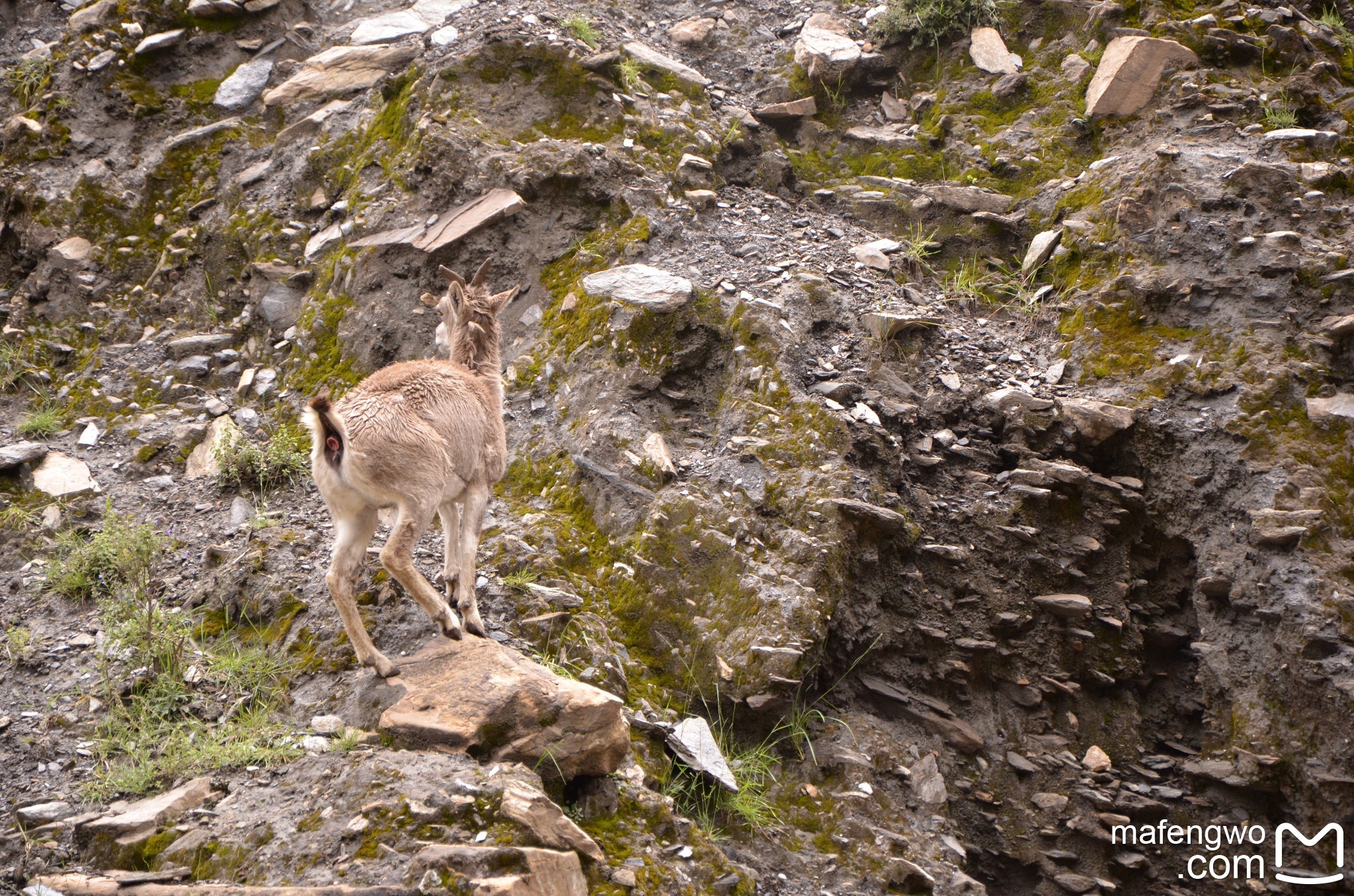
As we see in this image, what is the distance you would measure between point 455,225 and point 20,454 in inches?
168

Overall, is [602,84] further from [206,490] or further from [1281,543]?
[1281,543]

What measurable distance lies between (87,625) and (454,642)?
2947 millimetres

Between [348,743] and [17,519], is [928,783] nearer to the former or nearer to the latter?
[348,743]

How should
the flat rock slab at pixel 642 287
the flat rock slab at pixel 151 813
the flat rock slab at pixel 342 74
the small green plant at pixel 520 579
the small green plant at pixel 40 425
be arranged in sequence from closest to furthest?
the flat rock slab at pixel 151 813 → the small green plant at pixel 520 579 → the flat rock slab at pixel 642 287 → the small green plant at pixel 40 425 → the flat rock slab at pixel 342 74

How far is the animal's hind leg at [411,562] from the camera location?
5773 mm

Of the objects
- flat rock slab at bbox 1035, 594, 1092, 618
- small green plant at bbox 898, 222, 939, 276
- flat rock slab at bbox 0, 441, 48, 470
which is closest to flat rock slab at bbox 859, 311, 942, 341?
small green plant at bbox 898, 222, 939, 276

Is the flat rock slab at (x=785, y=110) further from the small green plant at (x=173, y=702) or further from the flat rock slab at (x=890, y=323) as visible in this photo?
the small green plant at (x=173, y=702)

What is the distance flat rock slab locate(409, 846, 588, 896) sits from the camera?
4.27 m

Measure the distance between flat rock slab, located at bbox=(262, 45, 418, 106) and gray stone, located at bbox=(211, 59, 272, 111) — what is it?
244 millimetres

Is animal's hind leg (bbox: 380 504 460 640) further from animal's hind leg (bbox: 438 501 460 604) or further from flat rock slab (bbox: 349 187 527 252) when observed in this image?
flat rock slab (bbox: 349 187 527 252)

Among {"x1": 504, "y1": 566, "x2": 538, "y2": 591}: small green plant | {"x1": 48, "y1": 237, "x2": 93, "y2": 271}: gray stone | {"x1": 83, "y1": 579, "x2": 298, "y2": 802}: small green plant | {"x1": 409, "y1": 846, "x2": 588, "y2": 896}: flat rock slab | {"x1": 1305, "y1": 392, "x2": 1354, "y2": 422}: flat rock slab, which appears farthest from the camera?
{"x1": 48, "y1": 237, "x2": 93, "y2": 271}: gray stone

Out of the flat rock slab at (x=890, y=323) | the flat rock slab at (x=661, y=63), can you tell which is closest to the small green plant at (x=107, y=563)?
the flat rock slab at (x=890, y=323)

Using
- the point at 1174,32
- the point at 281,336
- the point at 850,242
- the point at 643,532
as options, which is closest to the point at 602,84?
the point at 850,242

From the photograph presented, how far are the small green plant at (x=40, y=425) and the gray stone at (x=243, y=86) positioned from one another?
445 cm
